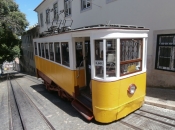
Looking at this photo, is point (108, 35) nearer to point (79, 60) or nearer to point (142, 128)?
point (79, 60)

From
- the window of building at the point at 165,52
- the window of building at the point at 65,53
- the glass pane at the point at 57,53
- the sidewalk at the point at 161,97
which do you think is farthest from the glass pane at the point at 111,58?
the window of building at the point at 165,52

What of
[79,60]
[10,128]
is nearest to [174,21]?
[79,60]

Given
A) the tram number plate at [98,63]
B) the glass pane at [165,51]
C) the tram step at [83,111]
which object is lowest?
the tram step at [83,111]

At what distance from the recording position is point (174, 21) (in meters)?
5.63

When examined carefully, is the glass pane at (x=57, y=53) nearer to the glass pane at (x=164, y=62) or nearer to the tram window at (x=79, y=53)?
the tram window at (x=79, y=53)

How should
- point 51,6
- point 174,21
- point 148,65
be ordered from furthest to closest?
1. point 51,6
2. point 148,65
3. point 174,21

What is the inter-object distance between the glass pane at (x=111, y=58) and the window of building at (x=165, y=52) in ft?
11.3

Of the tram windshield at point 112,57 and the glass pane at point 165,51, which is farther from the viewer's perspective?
the glass pane at point 165,51

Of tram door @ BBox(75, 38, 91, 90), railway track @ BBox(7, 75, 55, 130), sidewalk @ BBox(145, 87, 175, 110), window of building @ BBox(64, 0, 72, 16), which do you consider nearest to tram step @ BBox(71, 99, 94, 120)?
tram door @ BBox(75, 38, 91, 90)

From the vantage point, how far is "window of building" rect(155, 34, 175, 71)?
19.6 feet

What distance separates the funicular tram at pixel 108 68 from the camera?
3.84 meters

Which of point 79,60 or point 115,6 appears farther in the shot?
point 115,6

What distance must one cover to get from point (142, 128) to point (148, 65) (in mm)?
3737

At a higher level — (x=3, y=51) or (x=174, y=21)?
(x=174, y=21)
